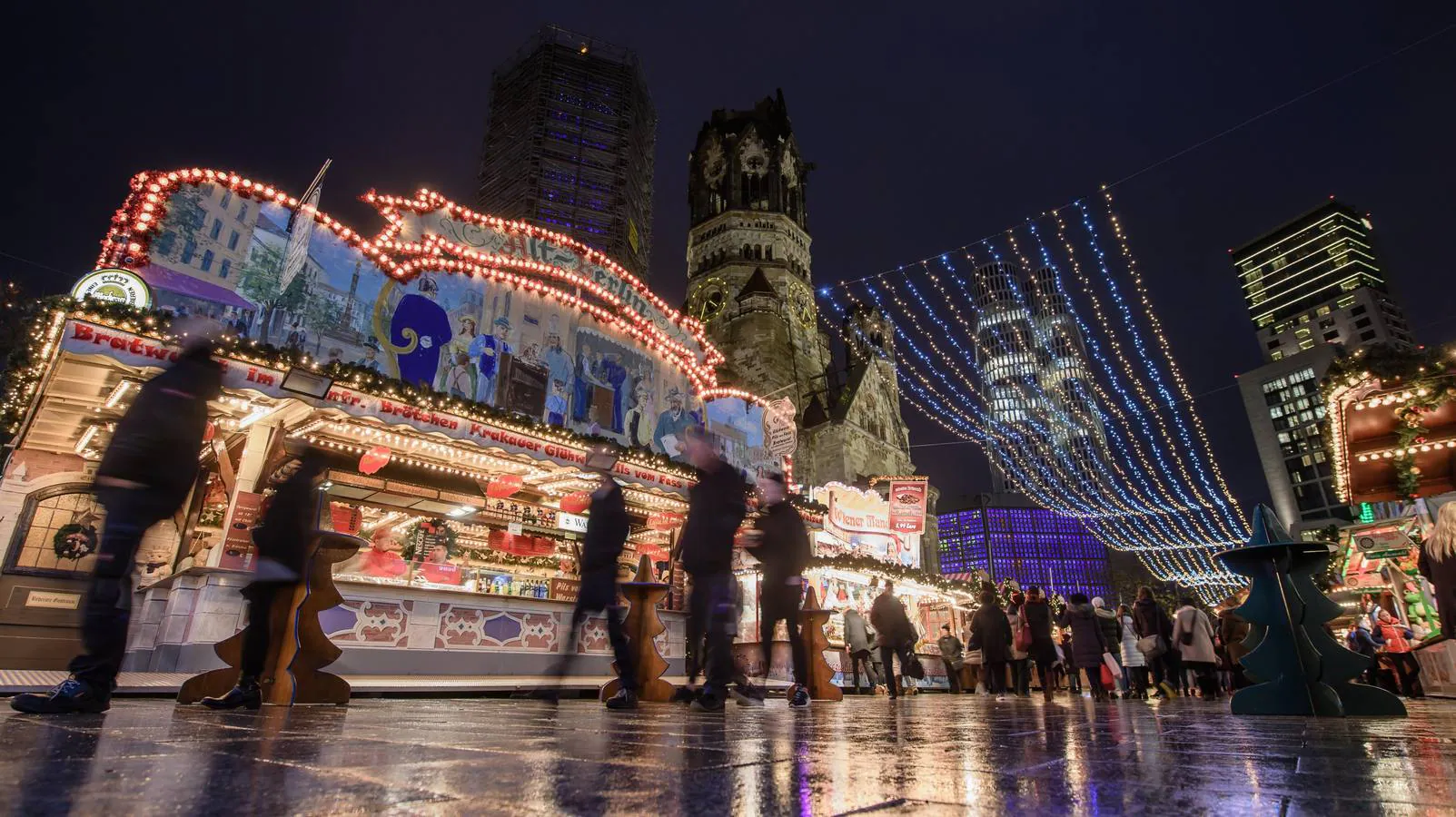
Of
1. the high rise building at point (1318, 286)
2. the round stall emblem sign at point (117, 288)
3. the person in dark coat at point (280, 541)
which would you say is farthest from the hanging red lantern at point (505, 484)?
the high rise building at point (1318, 286)

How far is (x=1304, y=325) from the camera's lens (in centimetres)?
9931

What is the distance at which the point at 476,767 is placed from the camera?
1.85 meters

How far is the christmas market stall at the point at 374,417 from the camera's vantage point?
8.64 m

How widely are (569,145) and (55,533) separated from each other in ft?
113

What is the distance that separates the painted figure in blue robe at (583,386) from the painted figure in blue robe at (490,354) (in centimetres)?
162

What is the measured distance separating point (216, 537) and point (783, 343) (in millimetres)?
31557

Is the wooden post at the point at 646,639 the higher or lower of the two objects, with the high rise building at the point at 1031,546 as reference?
lower

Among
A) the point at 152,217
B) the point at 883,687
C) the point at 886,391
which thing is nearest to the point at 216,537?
the point at 152,217

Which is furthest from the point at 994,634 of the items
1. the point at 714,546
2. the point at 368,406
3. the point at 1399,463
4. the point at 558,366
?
the point at 368,406

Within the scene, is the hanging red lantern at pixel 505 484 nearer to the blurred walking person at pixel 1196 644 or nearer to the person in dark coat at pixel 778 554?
the person in dark coat at pixel 778 554

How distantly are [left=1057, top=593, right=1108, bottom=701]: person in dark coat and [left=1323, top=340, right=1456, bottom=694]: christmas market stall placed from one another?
295 centimetres

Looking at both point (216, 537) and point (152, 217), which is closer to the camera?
point (152, 217)

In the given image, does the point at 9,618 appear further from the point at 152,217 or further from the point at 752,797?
the point at 752,797

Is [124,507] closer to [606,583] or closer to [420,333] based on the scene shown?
[606,583]
